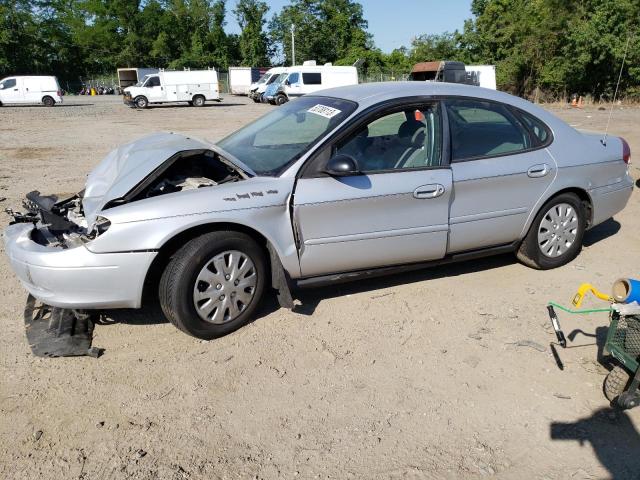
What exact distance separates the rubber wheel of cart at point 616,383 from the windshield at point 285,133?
2.37m

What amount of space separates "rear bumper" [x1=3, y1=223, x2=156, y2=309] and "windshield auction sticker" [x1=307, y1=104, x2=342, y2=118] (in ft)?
5.53

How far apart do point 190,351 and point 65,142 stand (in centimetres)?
1235

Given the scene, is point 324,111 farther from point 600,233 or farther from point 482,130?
point 600,233

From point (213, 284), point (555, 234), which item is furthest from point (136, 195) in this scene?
point (555, 234)

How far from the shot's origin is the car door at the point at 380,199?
3.73m

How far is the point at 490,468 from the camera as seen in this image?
8.44ft

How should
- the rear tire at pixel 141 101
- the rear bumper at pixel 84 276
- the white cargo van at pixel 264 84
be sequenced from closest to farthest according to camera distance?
the rear bumper at pixel 84 276 < the rear tire at pixel 141 101 < the white cargo van at pixel 264 84

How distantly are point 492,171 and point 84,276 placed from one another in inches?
120

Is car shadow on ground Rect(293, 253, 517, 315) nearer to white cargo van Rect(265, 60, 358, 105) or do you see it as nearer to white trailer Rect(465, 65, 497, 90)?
white cargo van Rect(265, 60, 358, 105)

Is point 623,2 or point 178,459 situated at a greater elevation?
point 623,2

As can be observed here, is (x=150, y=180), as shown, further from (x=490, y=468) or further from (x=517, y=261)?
(x=517, y=261)

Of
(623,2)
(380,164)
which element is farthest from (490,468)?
(623,2)

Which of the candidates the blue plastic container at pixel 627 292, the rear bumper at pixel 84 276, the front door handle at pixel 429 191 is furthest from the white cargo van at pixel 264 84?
the blue plastic container at pixel 627 292

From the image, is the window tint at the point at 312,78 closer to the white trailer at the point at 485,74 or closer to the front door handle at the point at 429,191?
the white trailer at the point at 485,74
